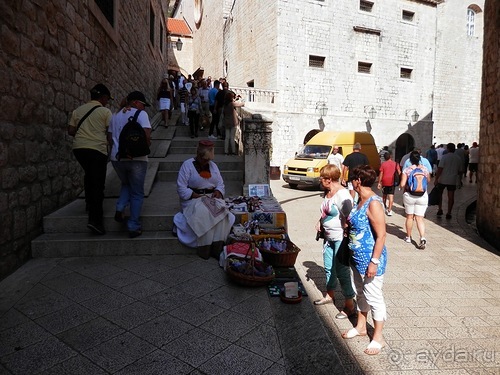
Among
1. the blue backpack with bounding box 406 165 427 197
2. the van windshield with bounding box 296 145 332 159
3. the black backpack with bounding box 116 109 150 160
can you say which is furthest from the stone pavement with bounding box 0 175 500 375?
the van windshield with bounding box 296 145 332 159

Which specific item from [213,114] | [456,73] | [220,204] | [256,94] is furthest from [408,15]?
[220,204]

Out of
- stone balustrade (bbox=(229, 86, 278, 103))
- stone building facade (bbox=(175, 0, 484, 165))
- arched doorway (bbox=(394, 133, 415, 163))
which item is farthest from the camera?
arched doorway (bbox=(394, 133, 415, 163))

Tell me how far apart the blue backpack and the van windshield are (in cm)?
772

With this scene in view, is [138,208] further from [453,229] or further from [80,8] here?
[453,229]

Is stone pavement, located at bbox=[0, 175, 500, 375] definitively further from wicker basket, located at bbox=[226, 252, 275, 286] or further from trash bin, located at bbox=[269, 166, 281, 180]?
trash bin, located at bbox=[269, 166, 281, 180]

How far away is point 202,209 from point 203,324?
1867mm

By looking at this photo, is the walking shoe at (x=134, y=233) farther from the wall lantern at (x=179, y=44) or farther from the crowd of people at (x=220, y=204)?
the wall lantern at (x=179, y=44)

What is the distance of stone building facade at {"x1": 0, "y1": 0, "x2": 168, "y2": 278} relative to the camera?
3.80m

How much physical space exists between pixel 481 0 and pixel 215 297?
33.4 meters

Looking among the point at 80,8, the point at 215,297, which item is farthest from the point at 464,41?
the point at 215,297

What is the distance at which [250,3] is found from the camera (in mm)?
21984

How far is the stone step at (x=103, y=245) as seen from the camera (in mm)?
4426

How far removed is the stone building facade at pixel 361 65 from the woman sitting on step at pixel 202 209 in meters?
14.8

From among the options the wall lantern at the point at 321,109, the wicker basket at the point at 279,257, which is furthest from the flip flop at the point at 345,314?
the wall lantern at the point at 321,109
